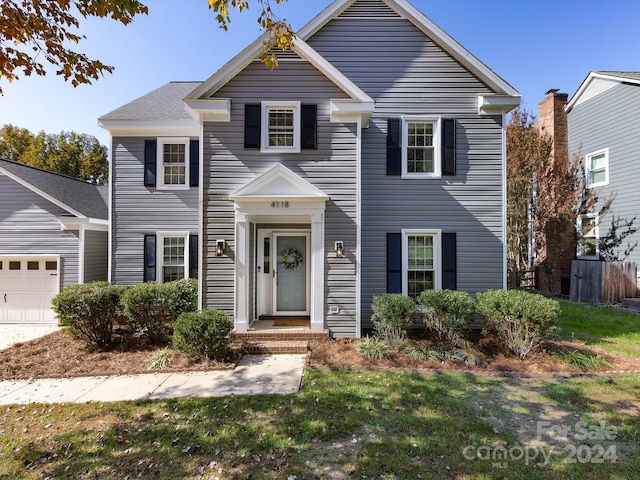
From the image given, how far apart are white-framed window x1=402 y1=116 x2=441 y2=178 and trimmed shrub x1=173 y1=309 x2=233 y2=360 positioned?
5853 millimetres

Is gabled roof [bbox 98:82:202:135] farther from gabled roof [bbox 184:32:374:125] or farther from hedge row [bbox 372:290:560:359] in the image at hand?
hedge row [bbox 372:290:560:359]

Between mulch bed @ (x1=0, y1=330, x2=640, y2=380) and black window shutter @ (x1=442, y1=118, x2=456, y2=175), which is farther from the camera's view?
black window shutter @ (x1=442, y1=118, x2=456, y2=175)

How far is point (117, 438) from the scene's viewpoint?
11.6 feet

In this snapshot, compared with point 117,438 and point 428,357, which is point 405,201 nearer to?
point 428,357

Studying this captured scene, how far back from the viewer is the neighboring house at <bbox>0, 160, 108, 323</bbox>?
29.7ft

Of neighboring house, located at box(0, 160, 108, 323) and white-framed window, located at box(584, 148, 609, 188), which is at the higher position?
white-framed window, located at box(584, 148, 609, 188)

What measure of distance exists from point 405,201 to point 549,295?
9.08m

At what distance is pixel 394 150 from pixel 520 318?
480 cm

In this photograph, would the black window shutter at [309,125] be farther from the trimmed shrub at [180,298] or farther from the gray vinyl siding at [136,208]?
the trimmed shrub at [180,298]

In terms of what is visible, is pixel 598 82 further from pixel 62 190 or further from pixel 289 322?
pixel 62 190

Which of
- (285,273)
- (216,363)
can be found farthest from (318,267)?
(216,363)

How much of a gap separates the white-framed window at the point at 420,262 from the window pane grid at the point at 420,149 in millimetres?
1737

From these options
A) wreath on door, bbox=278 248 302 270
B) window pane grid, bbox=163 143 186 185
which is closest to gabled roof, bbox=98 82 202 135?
window pane grid, bbox=163 143 186 185

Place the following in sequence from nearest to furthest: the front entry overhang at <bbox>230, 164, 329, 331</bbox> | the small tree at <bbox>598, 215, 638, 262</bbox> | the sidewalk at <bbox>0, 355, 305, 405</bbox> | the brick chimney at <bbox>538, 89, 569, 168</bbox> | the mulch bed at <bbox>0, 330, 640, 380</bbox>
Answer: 1. the sidewalk at <bbox>0, 355, 305, 405</bbox>
2. the mulch bed at <bbox>0, 330, 640, 380</bbox>
3. the front entry overhang at <bbox>230, 164, 329, 331</bbox>
4. the small tree at <bbox>598, 215, 638, 262</bbox>
5. the brick chimney at <bbox>538, 89, 569, 168</bbox>
